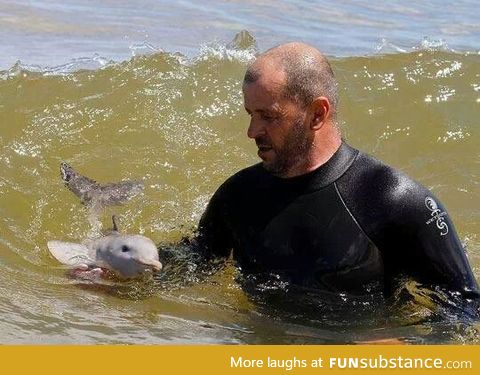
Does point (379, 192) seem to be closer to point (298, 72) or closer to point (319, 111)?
point (319, 111)

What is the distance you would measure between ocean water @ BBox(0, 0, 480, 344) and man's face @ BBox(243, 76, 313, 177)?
64cm

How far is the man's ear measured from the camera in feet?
15.2

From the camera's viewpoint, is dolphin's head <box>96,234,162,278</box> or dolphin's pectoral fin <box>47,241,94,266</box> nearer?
dolphin's head <box>96,234,162,278</box>

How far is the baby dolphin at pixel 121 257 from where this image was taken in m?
4.95

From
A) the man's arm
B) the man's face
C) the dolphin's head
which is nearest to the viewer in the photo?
the man's arm

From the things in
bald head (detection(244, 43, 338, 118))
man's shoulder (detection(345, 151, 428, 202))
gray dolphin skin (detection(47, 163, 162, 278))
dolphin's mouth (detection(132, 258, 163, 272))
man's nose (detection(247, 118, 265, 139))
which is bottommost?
dolphin's mouth (detection(132, 258, 163, 272))

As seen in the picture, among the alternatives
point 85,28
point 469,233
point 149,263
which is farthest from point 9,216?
point 85,28

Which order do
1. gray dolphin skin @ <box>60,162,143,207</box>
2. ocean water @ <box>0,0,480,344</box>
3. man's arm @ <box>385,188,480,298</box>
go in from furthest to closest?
gray dolphin skin @ <box>60,162,143,207</box> < ocean water @ <box>0,0,480,344</box> < man's arm @ <box>385,188,480,298</box>

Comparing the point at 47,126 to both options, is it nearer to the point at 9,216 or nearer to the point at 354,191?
the point at 9,216

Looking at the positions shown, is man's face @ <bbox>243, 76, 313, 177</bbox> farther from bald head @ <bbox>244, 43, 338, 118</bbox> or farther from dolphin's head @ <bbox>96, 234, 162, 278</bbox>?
dolphin's head @ <bbox>96, 234, 162, 278</bbox>

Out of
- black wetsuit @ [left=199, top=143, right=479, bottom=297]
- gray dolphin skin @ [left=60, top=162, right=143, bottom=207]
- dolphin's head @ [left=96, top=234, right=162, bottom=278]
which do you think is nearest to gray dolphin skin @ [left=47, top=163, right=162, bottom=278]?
dolphin's head @ [left=96, top=234, right=162, bottom=278]

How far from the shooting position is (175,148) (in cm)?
802

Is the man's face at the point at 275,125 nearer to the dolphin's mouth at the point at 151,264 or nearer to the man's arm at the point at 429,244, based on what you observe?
the man's arm at the point at 429,244

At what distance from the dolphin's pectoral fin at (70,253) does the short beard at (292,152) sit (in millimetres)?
1196
